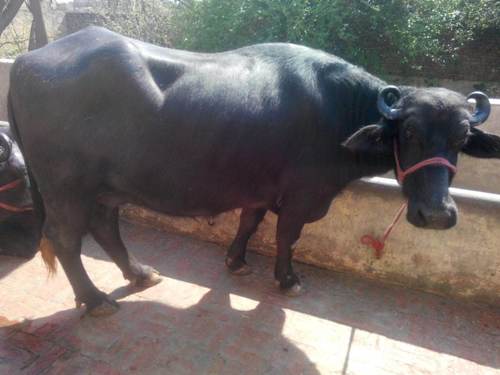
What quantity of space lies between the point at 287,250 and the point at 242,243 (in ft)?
1.78

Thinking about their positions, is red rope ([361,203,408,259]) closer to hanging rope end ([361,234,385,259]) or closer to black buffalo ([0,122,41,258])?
hanging rope end ([361,234,385,259])

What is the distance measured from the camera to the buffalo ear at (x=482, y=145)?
281 cm

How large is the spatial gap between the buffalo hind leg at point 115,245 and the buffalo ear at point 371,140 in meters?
2.13

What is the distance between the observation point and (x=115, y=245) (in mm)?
3531

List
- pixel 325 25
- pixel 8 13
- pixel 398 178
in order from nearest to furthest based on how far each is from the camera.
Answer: pixel 398 178
pixel 325 25
pixel 8 13

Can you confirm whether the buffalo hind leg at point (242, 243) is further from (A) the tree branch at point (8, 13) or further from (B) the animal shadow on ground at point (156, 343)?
(A) the tree branch at point (8, 13)

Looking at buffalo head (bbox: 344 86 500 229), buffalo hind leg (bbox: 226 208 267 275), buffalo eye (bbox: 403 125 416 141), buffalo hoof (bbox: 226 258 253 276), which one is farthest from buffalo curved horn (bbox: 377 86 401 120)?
buffalo hoof (bbox: 226 258 253 276)

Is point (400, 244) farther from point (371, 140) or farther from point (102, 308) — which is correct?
point (102, 308)

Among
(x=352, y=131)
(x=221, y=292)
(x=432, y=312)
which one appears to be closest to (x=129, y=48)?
(x=352, y=131)

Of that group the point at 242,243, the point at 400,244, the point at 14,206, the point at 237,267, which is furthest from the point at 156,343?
the point at 400,244

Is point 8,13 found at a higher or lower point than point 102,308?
higher

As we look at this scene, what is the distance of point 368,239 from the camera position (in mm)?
3746

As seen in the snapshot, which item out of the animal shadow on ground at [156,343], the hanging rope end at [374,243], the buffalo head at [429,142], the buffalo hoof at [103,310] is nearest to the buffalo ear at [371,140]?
the buffalo head at [429,142]

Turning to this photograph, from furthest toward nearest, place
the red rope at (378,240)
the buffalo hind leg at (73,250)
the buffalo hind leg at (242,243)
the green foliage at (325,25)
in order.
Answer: the green foliage at (325,25)
the buffalo hind leg at (242,243)
the red rope at (378,240)
the buffalo hind leg at (73,250)
